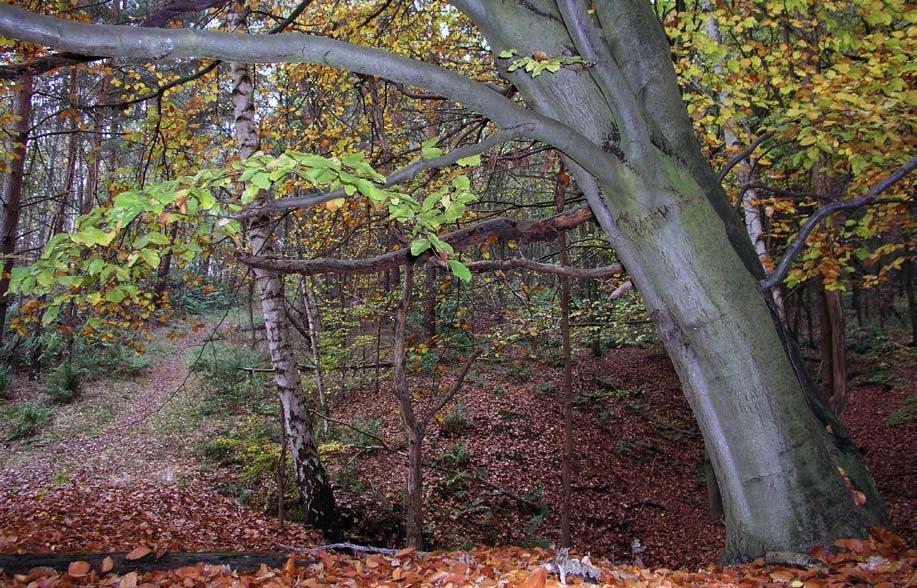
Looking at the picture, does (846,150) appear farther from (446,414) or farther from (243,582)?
(446,414)

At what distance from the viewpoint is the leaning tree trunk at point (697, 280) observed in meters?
2.75

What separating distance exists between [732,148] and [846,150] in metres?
1.68

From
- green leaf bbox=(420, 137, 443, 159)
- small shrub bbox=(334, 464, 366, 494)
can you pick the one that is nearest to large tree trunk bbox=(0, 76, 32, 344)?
small shrub bbox=(334, 464, 366, 494)

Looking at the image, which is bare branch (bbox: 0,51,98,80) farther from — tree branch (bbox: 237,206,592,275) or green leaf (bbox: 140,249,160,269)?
tree branch (bbox: 237,206,592,275)

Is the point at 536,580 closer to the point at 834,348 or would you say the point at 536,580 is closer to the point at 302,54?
the point at 302,54

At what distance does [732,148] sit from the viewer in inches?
250

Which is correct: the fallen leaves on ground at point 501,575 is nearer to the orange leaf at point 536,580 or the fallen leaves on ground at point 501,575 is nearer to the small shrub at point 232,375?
the orange leaf at point 536,580

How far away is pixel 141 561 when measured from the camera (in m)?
2.76

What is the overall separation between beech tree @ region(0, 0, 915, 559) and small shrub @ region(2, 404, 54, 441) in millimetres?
10359

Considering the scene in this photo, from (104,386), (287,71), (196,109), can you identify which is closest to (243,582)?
(287,71)

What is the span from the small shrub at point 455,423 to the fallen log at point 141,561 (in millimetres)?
7101

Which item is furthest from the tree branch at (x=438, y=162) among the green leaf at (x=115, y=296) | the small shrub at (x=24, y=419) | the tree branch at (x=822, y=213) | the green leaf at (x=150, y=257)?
the small shrub at (x=24, y=419)

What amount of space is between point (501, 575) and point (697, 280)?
5.91 feet

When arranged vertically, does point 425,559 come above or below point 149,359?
below
